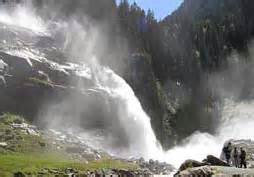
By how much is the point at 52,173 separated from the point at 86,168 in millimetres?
13366

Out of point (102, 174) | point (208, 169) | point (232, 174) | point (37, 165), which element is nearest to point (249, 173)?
point (232, 174)

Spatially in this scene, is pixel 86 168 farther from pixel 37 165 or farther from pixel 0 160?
pixel 0 160

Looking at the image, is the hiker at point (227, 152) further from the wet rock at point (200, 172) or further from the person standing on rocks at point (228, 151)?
the wet rock at point (200, 172)

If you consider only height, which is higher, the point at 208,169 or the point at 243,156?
the point at 243,156

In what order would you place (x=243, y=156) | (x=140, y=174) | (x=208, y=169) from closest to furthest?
(x=208, y=169), (x=243, y=156), (x=140, y=174)

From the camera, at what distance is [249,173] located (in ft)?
148

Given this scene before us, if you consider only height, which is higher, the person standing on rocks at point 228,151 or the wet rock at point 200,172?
the person standing on rocks at point 228,151

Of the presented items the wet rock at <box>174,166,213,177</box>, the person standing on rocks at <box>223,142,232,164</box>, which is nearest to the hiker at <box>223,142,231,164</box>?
the person standing on rocks at <box>223,142,232,164</box>

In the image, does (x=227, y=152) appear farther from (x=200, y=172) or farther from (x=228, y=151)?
(x=200, y=172)

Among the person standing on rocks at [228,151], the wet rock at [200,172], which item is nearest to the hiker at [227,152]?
the person standing on rocks at [228,151]

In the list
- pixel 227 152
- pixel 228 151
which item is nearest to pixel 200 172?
pixel 228 151

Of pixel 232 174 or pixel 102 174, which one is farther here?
pixel 102 174

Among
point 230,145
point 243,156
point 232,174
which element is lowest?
point 232,174

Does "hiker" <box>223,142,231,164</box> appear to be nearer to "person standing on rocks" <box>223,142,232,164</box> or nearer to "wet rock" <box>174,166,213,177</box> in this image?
"person standing on rocks" <box>223,142,232,164</box>
